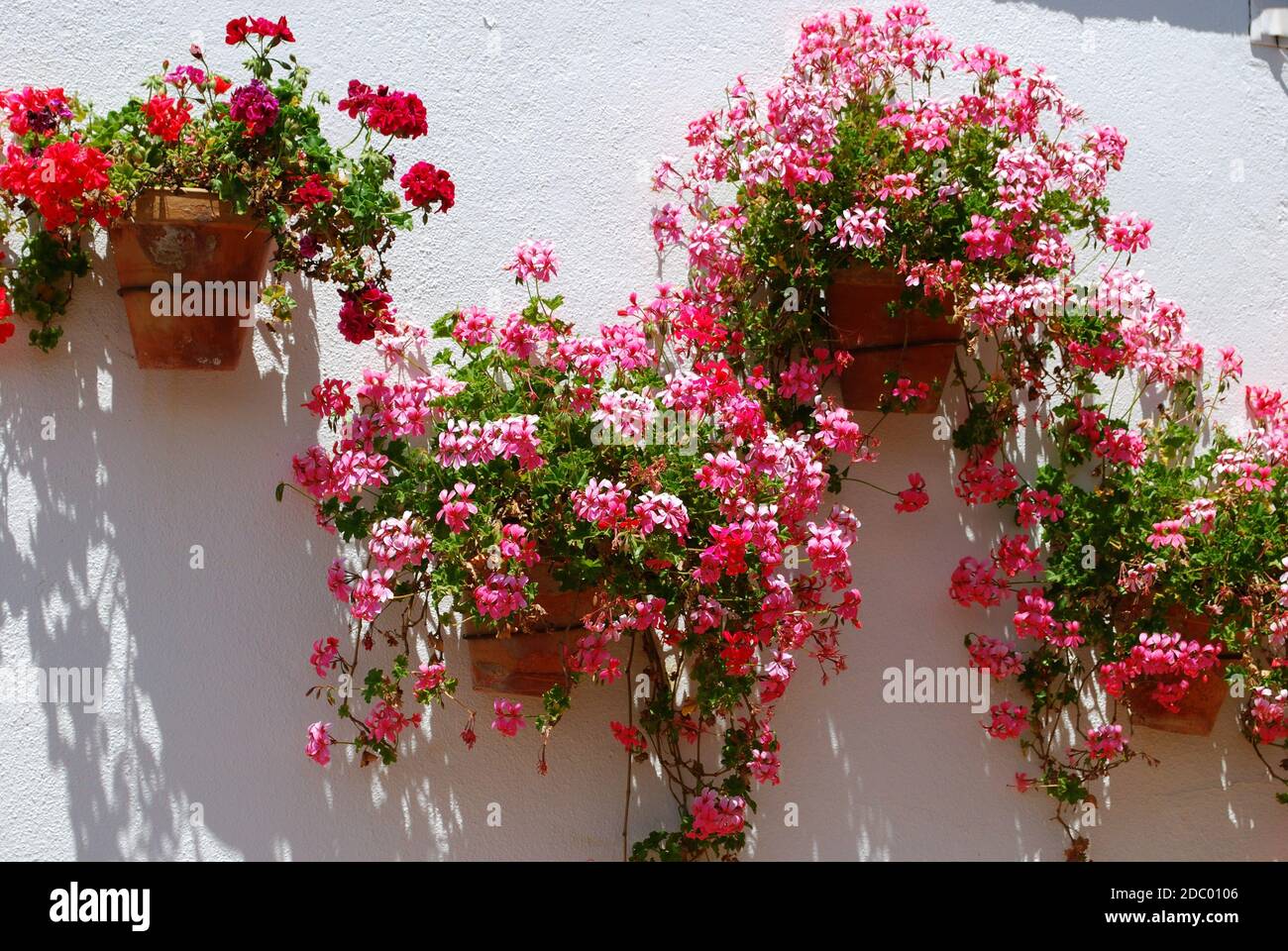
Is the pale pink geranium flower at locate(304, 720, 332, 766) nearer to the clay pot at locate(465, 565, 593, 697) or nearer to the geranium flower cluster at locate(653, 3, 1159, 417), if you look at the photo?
the clay pot at locate(465, 565, 593, 697)

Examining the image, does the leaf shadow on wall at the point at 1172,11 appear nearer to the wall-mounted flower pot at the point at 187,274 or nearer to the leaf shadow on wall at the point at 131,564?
the wall-mounted flower pot at the point at 187,274

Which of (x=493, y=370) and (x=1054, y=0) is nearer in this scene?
(x=493, y=370)

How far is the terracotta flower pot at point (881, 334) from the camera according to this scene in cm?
359

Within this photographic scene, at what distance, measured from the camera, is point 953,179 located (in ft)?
11.7

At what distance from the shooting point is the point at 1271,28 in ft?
14.1

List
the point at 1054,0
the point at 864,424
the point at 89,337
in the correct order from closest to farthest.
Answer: the point at 89,337 < the point at 864,424 < the point at 1054,0

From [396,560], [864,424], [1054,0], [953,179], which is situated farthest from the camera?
[1054,0]

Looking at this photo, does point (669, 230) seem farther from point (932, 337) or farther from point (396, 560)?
point (396, 560)

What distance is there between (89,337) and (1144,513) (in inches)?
110

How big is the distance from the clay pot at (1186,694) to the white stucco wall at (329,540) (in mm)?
166

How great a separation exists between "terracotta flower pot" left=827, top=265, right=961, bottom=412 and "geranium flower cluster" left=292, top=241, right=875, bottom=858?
0.79ft

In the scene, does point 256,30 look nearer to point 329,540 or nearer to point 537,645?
point 329,540

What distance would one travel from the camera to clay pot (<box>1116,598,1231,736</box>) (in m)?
3.71
